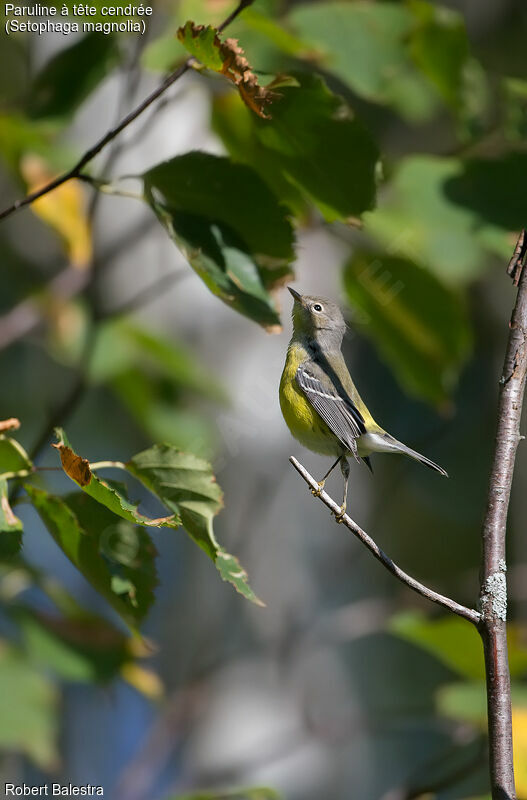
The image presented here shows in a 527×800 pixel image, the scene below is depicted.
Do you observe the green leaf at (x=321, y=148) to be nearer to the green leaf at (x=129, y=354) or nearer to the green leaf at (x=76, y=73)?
the green leaf at (x=76, y=73)

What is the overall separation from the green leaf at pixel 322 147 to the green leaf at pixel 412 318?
1.70ft

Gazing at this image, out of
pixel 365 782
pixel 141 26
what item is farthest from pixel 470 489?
pixel 141 26

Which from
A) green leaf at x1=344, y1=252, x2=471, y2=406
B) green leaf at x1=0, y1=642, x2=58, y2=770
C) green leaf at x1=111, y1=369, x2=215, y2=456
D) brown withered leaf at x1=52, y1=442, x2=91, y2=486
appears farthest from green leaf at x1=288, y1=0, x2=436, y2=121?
green leaf at x1=0, y1=642, x2=58, y2=770

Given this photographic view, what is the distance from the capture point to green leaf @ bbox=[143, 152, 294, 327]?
979mm

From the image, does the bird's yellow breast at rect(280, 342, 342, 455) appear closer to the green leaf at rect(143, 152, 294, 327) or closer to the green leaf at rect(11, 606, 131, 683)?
the green leaf at rect(143, 152, 294, 327)

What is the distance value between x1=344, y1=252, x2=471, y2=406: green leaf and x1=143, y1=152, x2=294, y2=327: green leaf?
558 mm

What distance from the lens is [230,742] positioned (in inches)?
84.6

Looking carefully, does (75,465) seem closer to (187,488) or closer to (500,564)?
(187,488)

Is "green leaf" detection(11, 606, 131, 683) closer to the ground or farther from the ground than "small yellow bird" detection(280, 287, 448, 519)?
closer to the ground

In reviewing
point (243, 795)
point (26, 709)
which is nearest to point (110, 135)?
point (243, 795)

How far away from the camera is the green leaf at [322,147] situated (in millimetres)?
965

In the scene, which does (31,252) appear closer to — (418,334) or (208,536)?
Result: (418,334)

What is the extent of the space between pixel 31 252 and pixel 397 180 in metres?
1.97

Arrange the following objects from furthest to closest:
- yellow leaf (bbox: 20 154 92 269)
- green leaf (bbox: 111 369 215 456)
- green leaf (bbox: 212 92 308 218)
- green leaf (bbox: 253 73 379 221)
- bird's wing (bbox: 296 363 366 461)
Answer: green leaf (bbox: 111 369 215 456), yellow leaf (bbox: 20 154 92 269), bird's wing (bbox: 296 363 366 461), green leaf (bbox: 212 92 308 218), green leaf (bbox: 253 73 379 221)
